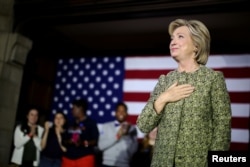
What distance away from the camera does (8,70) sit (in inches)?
190

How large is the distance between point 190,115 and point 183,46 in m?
0.37

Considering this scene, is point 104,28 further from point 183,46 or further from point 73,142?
point 183,46

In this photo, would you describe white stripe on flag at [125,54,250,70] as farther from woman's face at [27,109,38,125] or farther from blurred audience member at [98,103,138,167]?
woman's face at [27,109,38,125]

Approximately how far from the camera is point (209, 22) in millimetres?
4961

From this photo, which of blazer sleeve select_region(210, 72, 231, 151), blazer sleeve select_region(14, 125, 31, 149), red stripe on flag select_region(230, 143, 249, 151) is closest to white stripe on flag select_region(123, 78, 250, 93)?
red stripe on flag select_region(230, 143, 249, 151)

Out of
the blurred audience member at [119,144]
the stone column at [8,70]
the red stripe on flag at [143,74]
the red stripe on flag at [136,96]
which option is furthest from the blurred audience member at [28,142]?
the red stripe on flag at [143,74]

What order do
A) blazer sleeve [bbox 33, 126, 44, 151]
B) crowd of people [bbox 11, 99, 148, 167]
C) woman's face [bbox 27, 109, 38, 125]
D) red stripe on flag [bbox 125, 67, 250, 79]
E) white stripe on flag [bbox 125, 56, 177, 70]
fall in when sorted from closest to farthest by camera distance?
crowd of people [bbox 11, 99, 148, 167] < blazer sleeve [bbox 33, 126, 44, 151] < woman's face [bbox 27, 109, 38, 125] < red stripe on flag [bbox 125, 67, 250, 79] < white stripe on flag [bbox 125, 56, 177, 70]

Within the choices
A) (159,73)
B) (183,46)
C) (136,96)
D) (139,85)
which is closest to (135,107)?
(136,96)

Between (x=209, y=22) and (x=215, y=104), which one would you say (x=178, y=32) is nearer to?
(x=215, y=104)

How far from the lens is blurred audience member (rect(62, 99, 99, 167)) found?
4.20 metres

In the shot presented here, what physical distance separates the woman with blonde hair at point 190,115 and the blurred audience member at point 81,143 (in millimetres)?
2679

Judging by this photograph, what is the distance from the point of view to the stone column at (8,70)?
187 inches

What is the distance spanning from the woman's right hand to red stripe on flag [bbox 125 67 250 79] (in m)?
3.89

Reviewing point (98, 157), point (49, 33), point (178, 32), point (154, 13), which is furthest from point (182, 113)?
point (49, 33)
